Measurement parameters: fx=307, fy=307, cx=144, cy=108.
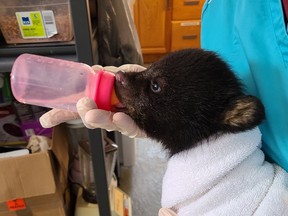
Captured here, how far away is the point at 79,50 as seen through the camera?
806 mm

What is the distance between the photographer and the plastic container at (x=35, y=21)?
839 millimetres

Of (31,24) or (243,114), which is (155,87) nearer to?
(243,114)

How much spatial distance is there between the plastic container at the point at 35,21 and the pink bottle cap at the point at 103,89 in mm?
285

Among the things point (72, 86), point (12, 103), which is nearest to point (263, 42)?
point (72, 86)

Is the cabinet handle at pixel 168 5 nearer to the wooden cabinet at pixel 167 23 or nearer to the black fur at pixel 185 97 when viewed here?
the wooden cabinet at pixel 167 23

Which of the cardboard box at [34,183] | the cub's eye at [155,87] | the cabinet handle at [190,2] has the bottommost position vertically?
the cardboard box at [34,183]

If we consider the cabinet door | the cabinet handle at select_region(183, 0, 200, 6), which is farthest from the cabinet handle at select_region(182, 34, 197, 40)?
the cabinet handle at select_region(183, 0, 200, 6)

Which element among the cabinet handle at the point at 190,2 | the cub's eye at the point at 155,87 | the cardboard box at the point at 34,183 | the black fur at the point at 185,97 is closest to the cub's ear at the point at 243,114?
the black fur at the point at 185,97

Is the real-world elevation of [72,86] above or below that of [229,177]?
above

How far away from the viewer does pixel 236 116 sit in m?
0.62

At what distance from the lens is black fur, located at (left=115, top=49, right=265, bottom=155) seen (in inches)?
25.8

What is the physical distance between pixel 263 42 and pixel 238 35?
66 millimetres

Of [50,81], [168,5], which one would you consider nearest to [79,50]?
[50,81]

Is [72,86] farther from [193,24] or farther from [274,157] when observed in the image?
[193,24]
